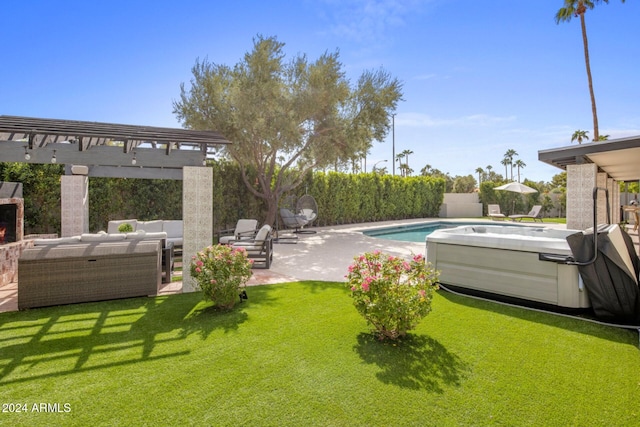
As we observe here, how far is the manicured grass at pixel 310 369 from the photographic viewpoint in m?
2.26

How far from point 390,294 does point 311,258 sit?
5.28 meters

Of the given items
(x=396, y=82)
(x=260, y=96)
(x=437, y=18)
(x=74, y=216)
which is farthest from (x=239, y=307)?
(x=396, y=82)

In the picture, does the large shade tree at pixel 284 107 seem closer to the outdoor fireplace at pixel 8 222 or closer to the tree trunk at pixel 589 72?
the outdoor fireplace at pixel 8 222

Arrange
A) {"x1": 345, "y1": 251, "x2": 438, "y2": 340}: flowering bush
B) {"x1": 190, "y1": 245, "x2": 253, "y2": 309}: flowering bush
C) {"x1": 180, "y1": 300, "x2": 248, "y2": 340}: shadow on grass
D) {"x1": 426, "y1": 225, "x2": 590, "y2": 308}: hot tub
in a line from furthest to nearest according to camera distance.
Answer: {"x1": 190, "y1": 245, "x2": 253, "y2": 309}: flowering bush → {"x1": 426, "y1": 225, "x2": 590, "y2": 308}: hot tub → {"x1": 180, "y1": 300, "x2": 248, "y2": 340}: shadow on grass → {"x1": 345, "y1": 251, "x2": 438, "y2": 340}: flowering bush

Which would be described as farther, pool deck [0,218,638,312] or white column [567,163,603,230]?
white column [567,163,603,230]

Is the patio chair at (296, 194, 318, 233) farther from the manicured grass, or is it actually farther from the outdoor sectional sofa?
the manicured grass

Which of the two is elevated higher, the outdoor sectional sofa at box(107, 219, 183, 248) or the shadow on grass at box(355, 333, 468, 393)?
the outdoor sectional sofa at box(107, 219, 183, 248)

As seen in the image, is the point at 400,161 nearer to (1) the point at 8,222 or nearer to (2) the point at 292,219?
(2) the point at 292,219

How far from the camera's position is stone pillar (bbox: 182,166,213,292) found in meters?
5.57

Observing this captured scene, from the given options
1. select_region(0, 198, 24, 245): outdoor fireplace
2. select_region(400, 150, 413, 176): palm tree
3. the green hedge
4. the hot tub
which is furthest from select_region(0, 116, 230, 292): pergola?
select_region(400, 150, 413, 176): palm tree

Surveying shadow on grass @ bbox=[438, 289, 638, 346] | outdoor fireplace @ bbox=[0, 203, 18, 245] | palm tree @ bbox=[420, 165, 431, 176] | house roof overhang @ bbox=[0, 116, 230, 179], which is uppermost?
palm tree @ bbox=[420, 165, 431, 176]

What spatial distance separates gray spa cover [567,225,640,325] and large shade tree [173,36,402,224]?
9.21 metres

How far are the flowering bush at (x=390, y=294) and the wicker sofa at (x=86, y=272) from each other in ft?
11.6

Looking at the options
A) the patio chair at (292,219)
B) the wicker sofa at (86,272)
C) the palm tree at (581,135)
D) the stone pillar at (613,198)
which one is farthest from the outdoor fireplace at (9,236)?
the palm tree at (581,135)
